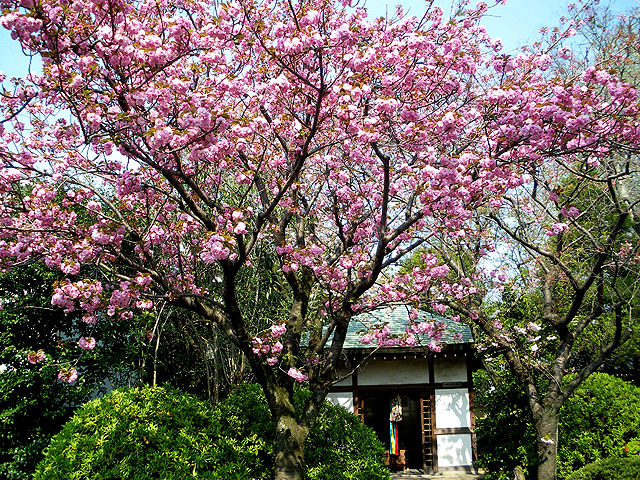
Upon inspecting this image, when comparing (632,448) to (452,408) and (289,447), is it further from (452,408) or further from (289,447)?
(289,447)

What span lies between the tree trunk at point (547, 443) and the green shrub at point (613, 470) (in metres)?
1.00

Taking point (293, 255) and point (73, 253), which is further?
point (293, 255)

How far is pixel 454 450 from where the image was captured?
1209 centimetres

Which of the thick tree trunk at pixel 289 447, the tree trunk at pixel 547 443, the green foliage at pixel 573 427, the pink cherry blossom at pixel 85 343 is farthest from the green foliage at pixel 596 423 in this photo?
the pink cherry blossom at pixel 85 343

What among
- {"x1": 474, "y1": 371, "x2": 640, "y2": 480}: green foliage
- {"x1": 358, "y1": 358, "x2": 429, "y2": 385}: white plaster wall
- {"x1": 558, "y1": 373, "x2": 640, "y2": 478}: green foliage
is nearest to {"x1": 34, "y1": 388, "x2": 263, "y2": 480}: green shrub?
{"x1": 474, "y1": 371, "x2": 640, "y2": 480}: green foliage

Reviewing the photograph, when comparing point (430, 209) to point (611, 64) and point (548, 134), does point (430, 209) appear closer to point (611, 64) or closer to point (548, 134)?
point (548, 134)

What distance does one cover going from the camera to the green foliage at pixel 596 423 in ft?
27.6

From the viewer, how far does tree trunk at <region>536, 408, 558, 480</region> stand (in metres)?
7.39

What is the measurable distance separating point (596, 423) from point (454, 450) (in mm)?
4262

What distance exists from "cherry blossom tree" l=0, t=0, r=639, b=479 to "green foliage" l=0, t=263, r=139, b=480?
2.74 meters

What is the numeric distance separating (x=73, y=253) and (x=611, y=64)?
8.22 meters

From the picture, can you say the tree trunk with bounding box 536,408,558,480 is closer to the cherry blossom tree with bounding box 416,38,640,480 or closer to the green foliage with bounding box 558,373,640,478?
the cherry blossom tree with bounding box 416,38,640,480

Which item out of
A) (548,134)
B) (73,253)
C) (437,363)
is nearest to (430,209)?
(548,134)

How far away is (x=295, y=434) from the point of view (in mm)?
5309
